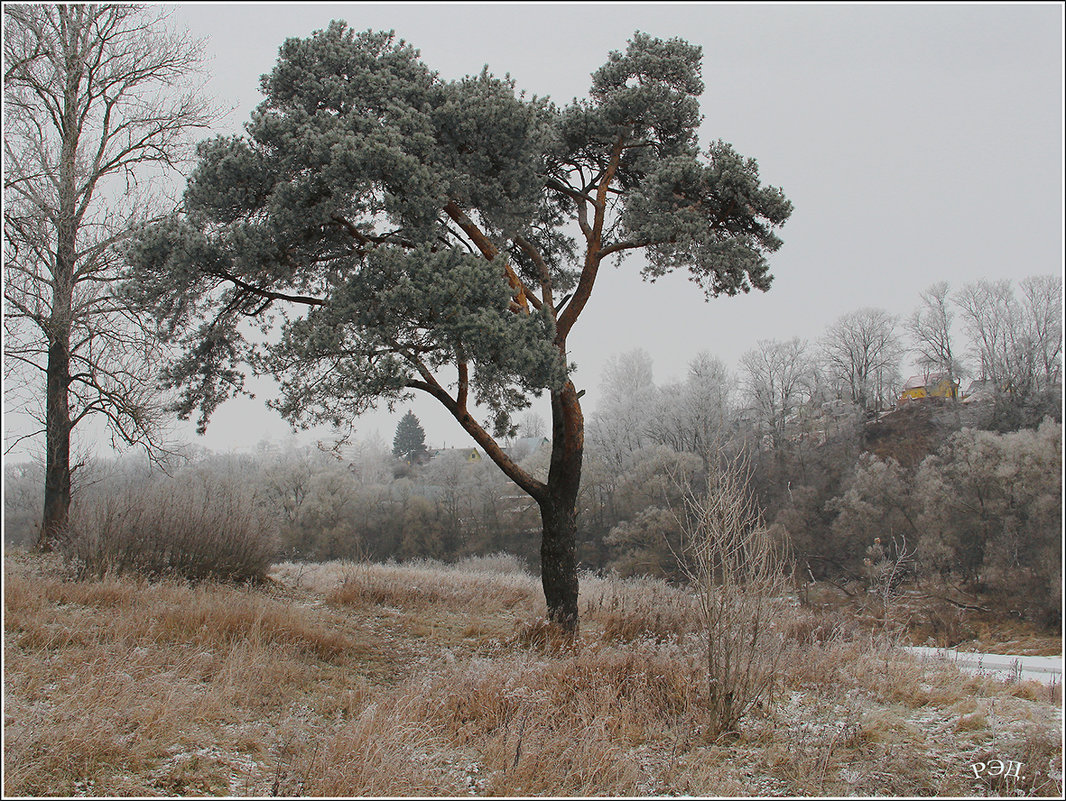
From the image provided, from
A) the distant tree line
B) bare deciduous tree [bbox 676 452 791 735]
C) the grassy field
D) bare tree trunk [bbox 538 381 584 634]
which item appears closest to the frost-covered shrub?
the grassy field

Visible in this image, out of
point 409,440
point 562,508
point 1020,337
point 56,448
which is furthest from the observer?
point 409,440

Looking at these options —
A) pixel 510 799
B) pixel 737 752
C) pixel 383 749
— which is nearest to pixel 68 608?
pixel 383 749

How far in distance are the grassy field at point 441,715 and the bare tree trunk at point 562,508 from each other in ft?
1.88

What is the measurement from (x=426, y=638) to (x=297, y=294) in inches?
197

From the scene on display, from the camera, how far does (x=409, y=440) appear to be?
61.2m

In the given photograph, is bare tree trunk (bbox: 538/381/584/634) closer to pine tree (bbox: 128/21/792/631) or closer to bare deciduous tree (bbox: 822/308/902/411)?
pine tree (bbox: 128/21/792/631)

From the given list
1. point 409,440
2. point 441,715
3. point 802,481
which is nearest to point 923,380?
point 802,481

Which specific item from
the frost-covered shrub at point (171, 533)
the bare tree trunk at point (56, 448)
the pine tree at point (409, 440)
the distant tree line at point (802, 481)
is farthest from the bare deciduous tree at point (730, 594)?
the pine tree at point (409, 440)

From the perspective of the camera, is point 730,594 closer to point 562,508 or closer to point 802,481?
point 562,508

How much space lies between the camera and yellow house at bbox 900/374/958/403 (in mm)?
32934

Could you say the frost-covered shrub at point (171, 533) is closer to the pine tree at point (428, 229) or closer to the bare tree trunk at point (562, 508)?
the pine tree at point (428, 229)

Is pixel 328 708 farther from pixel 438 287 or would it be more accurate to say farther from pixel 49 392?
pixel 49 392

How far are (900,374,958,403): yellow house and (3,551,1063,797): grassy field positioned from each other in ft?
98.6

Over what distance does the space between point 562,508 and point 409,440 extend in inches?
2111
